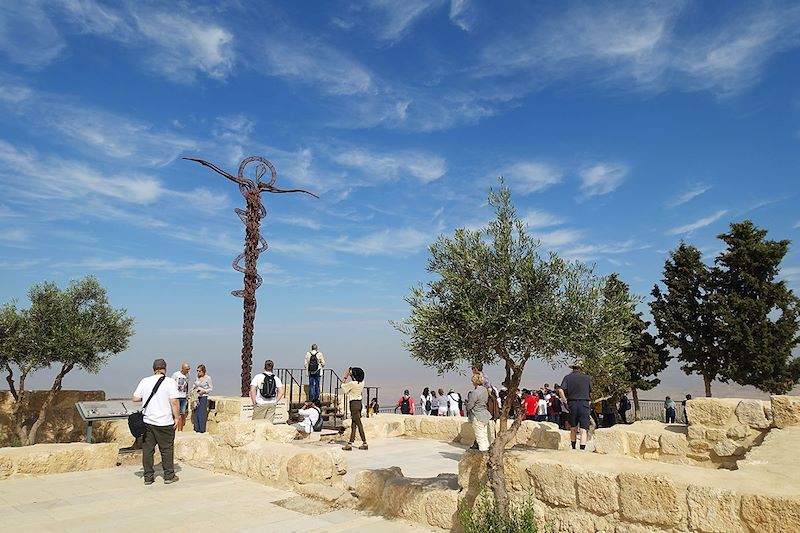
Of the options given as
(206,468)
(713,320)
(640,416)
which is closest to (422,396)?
(640,416)

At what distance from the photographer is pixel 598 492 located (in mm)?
5355

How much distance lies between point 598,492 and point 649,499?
526 mm

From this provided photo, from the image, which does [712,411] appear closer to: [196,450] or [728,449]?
[728,449]

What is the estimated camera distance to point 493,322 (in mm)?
6125

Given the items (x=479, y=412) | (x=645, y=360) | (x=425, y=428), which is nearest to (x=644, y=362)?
(x=645, y=360)

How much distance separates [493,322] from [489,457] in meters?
1.62

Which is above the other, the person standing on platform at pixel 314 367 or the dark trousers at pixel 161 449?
the person standing on platform at pixel 314 367

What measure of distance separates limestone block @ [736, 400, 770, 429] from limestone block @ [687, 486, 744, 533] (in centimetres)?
683

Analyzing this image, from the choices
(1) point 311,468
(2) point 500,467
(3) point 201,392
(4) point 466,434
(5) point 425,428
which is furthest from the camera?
(5) point 425,428

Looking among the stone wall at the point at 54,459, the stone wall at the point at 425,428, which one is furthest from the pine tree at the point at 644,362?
A: the stone wall at the point at 54,459

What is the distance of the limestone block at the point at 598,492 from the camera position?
525 cm

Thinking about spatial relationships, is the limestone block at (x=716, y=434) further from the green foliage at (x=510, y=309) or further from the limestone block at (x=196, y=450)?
the limestone block at (x=196, y=450)

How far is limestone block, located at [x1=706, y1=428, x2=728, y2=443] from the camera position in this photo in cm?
1027

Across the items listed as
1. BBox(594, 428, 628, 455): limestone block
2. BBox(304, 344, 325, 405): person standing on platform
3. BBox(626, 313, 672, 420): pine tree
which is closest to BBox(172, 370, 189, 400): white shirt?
BBox(304, 344, 325, 405): person standing on platform
